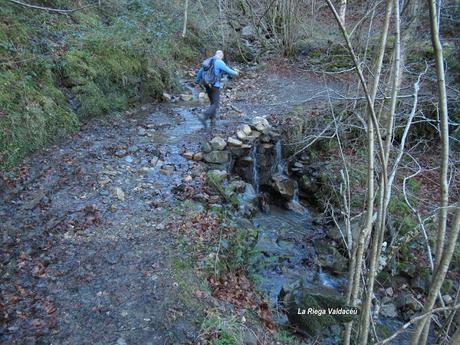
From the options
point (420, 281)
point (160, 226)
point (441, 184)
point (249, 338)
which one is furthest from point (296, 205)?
point (441, 184)

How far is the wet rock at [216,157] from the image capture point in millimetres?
7332

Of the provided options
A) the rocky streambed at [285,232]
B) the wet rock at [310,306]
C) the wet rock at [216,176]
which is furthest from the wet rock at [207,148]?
the wet rock at [310,306]

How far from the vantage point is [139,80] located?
30.8 ft

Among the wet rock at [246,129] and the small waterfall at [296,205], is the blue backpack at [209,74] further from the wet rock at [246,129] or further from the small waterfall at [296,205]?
the small waterfall at [296,205]

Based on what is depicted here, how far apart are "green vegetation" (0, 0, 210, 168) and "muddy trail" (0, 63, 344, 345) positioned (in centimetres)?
47

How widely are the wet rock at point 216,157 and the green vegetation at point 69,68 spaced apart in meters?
2.78

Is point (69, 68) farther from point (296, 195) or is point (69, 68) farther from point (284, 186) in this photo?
point (296, 195)

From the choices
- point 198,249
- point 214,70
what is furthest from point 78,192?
point 214,70

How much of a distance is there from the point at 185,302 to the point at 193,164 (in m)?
3.48

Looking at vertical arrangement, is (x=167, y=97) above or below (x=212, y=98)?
below

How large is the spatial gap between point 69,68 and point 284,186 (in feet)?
17.6

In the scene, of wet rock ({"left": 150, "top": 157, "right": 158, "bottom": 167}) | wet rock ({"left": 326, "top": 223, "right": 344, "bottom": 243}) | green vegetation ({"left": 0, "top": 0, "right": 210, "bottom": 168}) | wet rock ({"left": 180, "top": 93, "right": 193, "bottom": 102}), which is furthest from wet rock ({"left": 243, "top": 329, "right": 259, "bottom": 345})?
wet rock ({"left": 180, "top": 93, "right": 193, "bottom": 102})

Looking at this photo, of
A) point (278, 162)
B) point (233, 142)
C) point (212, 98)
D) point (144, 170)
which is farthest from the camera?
point (278, 162)

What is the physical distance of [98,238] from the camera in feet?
15.9
